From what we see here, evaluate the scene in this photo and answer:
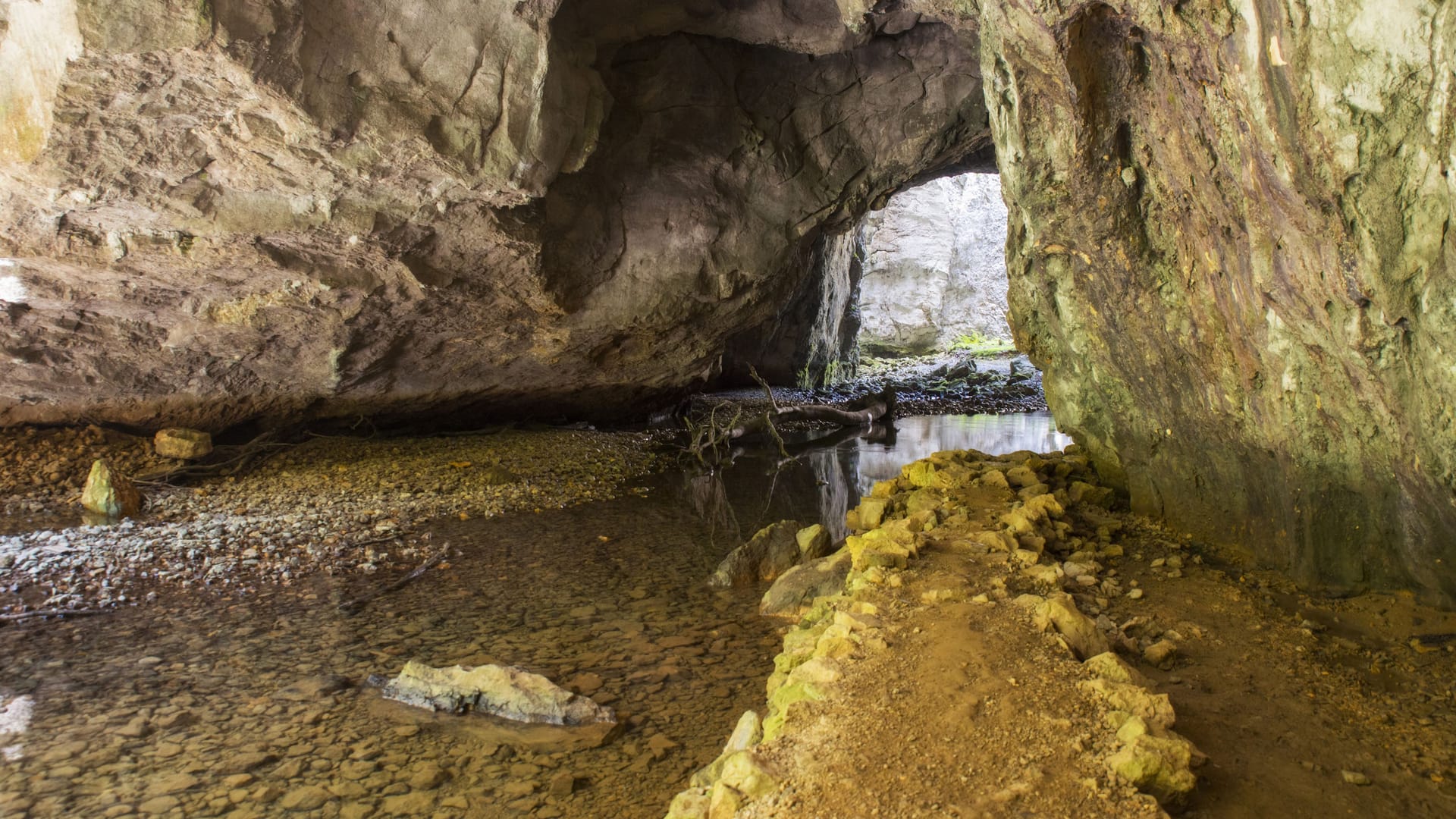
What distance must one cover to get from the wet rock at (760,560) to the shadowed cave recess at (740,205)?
248 centimetres

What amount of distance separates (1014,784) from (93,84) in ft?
15.6

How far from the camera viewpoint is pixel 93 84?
3.92 metres

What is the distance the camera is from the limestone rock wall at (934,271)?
89.7 ft

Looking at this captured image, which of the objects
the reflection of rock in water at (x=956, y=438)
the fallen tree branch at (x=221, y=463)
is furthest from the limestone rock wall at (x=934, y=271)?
the fallen tree branch at (x=221, y=463)

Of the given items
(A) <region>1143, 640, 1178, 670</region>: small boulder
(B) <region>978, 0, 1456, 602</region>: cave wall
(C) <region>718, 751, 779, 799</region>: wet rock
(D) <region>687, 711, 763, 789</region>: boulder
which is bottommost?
(D) <region>687, 711, 763, 789</region>: boulder

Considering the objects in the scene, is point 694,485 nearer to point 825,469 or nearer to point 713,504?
point 713,504

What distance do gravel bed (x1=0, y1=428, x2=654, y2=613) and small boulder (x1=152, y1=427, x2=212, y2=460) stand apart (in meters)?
0.16

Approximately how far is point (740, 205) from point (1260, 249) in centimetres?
→ 493

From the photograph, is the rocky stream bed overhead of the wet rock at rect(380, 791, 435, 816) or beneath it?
overhead

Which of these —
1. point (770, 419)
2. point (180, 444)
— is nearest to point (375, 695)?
point (180, 444)

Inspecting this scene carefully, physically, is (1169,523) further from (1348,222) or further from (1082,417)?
(1348,222)

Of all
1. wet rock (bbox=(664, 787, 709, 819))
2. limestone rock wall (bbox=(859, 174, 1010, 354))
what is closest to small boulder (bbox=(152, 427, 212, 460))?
wet rock (bbox=(664, 787, 709, 819))

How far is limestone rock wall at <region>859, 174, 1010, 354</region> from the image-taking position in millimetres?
27328

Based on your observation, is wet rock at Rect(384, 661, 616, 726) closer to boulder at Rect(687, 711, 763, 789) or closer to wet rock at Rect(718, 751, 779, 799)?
Result: boulder at Rect(687, 711, 763, 789)
